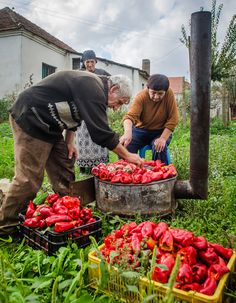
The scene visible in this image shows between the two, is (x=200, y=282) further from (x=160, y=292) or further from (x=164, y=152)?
(x=164, y=152)

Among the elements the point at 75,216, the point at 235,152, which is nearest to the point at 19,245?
the point at 75,216

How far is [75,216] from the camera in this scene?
2975mm

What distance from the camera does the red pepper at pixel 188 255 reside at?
216 cm

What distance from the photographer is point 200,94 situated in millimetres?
3307

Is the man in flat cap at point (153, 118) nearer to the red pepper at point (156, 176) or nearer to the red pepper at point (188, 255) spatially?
the red pepper at point (156, 176)

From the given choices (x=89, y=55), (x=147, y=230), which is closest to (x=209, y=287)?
(x=147, y=230)

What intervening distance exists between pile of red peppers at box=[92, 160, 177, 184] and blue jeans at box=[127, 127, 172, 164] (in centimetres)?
94

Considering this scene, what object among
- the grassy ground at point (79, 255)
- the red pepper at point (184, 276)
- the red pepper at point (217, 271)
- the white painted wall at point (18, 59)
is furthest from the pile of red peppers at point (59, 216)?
the white painted wall at point (18, 59)

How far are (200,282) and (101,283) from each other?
25.1 inches

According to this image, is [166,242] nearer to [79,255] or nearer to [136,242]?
[136,242]

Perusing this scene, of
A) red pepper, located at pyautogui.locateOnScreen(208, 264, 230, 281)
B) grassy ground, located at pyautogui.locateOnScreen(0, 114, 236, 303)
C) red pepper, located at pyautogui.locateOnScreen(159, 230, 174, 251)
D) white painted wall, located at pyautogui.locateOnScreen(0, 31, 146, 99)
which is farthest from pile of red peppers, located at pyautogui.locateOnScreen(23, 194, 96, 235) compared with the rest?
white painted wall, located at pyautogui.locateOnScreen(0, 31, 146, 99)

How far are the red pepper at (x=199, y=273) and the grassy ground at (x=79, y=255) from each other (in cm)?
18

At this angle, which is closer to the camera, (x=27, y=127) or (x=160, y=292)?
(x=160, y=292)

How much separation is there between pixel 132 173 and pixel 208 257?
1.78 m
